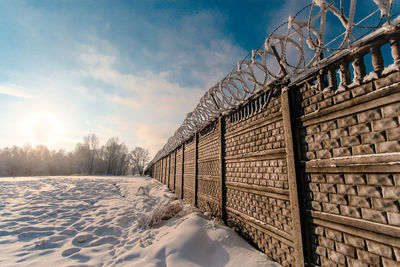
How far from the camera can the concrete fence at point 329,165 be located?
56.9 inches

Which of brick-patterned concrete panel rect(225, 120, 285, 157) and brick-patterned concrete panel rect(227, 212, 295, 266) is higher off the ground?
brick-patterned concrete panel rect(225, 120, 285, 157)

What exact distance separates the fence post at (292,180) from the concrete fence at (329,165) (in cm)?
1

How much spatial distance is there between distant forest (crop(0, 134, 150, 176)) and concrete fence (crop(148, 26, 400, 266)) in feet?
169

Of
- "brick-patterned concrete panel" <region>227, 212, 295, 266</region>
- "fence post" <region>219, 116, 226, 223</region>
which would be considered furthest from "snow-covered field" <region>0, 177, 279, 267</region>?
"fence post" <region>219, 116, 226, 223</region>

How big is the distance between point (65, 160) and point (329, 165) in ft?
182

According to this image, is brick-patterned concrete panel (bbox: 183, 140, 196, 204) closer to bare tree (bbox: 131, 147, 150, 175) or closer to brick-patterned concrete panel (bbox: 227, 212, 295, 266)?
brick-patterned concrete panel (bbox: 227, 212, 295, 266)

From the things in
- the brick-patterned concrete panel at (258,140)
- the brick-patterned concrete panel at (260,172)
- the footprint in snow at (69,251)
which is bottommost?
the footprint in snow at (69,251)

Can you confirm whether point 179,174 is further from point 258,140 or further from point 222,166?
point 258,140

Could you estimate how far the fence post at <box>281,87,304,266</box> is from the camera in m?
2.05

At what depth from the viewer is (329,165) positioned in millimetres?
1852

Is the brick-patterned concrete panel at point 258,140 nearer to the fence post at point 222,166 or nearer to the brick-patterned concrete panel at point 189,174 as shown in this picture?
the fence post at point 222,166

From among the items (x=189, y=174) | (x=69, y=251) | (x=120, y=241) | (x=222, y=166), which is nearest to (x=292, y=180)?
(x=222, y=166)

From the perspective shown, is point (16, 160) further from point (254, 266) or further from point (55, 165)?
point (254, 266)

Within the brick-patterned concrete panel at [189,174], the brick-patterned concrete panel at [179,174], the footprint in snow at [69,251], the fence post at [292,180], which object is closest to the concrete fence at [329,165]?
the fence post at [292,180]
